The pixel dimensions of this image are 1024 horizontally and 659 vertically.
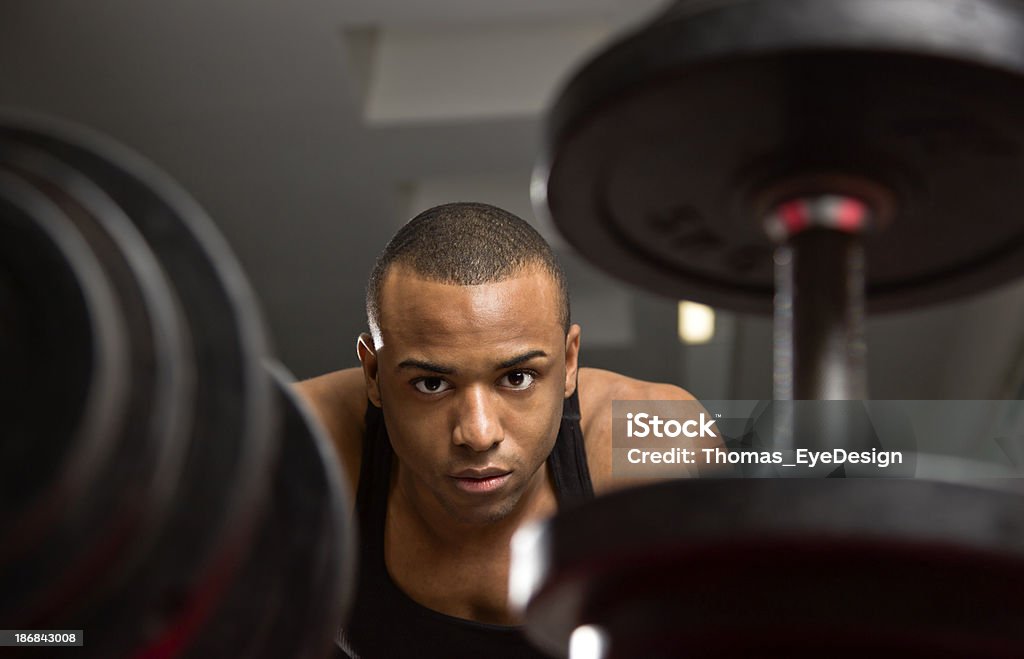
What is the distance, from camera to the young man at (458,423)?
1.20 m

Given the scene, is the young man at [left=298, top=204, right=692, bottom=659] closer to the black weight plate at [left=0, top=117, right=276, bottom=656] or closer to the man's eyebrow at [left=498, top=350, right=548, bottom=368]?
the man's eyebrow at [left=498, top=350, right=548, bottom=368]

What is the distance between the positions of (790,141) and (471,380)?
586 mm

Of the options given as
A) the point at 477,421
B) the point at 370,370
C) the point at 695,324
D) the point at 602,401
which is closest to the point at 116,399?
the point at 477,421

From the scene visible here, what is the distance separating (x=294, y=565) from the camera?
556 mm

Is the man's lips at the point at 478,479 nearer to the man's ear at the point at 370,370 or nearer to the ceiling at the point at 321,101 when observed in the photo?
the man's ear at the point at 370,370

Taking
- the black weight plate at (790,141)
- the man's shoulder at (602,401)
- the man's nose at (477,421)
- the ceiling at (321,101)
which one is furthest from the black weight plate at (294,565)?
the ceiling at (321,101)

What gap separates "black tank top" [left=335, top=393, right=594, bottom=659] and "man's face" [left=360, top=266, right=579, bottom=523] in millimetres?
164

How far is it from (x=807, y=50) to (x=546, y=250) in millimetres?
786

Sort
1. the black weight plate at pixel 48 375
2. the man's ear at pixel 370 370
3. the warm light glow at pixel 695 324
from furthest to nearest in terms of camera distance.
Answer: the warm light glow at pixel 695 324
the man's ear at pixel 370 370
the black weight plate at pixel 48 375

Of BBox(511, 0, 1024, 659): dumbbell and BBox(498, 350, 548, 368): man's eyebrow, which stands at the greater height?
BBox(498, 350, 548, 368): man's eyebrow

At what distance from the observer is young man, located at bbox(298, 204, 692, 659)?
120cm

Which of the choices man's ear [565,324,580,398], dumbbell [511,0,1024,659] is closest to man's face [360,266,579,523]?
man's ear [565,324,580,398]

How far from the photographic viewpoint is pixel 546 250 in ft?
4.38

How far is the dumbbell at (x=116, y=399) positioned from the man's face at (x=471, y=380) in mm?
704
